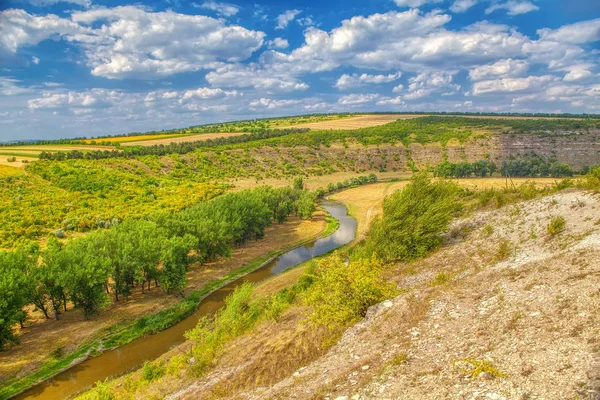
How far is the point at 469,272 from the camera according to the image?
22266 mm

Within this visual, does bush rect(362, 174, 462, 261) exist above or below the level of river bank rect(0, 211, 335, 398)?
above

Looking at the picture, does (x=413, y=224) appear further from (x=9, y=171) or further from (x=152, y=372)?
(x=9, y=171)

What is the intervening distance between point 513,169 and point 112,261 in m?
102

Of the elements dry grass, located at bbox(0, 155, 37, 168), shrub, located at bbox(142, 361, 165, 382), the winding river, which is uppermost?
dry grass, located at bbox(0, 155, 37, 168)

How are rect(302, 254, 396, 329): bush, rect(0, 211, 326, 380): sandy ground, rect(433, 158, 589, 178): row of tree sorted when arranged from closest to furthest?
rect(302, 254, 396, 329): bush → rect(0, 211, 326, 380): sandy ground → rect(433, 158, 589, 178): row of tree

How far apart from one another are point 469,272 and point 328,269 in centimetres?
887

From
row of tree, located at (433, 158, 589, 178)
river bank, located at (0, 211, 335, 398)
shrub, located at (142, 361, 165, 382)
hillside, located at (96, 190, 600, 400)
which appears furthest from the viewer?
row of tree, located at (433, 158, 589, 178)

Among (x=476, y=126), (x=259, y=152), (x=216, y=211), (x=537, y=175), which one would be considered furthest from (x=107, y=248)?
(x=476, y=126)

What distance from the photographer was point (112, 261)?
3731 centimetres

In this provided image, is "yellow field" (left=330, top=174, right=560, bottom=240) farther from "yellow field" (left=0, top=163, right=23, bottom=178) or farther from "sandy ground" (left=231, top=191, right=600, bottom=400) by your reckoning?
"yellow field" (left=0, top=163, right=23, bottom=178)

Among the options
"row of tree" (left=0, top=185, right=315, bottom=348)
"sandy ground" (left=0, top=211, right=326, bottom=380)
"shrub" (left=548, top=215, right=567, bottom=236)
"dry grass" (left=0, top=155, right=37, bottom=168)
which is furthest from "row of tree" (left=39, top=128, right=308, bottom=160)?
"shrub" (left=548, top=215, right=567, bottom=236)

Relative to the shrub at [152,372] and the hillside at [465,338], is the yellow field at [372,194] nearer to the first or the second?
the hillside at [465,338]

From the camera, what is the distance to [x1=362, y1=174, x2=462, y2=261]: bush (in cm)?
2970

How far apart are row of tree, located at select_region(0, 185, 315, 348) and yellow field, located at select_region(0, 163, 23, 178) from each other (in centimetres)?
4378
